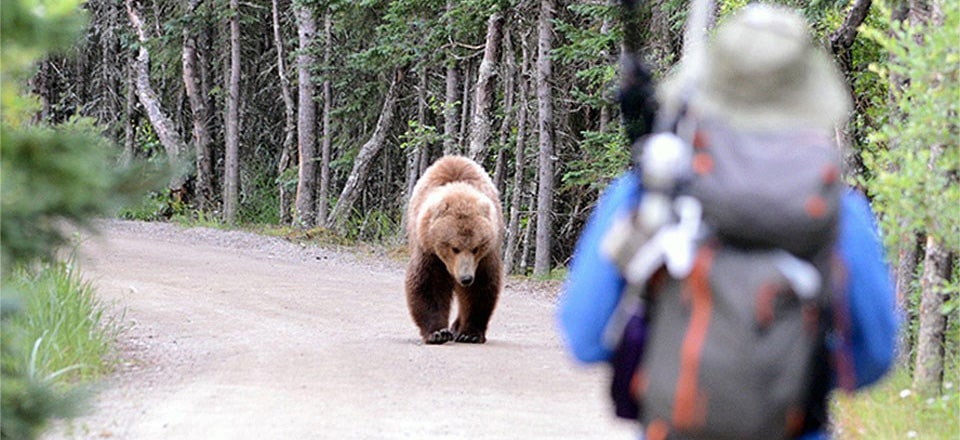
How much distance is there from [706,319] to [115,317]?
1042cm

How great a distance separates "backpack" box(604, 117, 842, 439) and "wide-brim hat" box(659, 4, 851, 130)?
8 centimetres

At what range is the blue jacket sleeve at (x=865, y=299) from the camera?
134 inches

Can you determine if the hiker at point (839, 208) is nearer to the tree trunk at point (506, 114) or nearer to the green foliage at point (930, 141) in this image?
the green foliage at point (930, 141)

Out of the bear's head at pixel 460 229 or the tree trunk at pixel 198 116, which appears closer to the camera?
the bear's head at pixel 460 229

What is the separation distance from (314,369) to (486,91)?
A: 12345mm

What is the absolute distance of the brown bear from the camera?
11938 millimetres

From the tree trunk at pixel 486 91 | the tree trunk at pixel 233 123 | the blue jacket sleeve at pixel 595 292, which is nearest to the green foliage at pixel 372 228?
→ the tree trunk at pixel 233 123

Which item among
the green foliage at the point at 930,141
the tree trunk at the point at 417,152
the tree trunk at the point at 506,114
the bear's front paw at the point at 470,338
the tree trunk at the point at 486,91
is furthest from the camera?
the tree trunk at the point at 417,152

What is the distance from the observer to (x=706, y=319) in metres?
3.20

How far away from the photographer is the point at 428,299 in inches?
486

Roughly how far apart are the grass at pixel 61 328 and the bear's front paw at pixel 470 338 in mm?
3041

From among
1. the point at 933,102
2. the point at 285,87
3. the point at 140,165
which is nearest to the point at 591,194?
the point at 285,87

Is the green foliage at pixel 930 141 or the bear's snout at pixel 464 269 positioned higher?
the green foliage at pixel 930 141

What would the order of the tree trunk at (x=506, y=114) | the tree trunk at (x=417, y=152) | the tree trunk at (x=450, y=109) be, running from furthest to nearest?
the tree trunk at (x=417, y=152) < the tree trunk at (x=450, y=109) < the tree trunk at (x=506, y=114)
